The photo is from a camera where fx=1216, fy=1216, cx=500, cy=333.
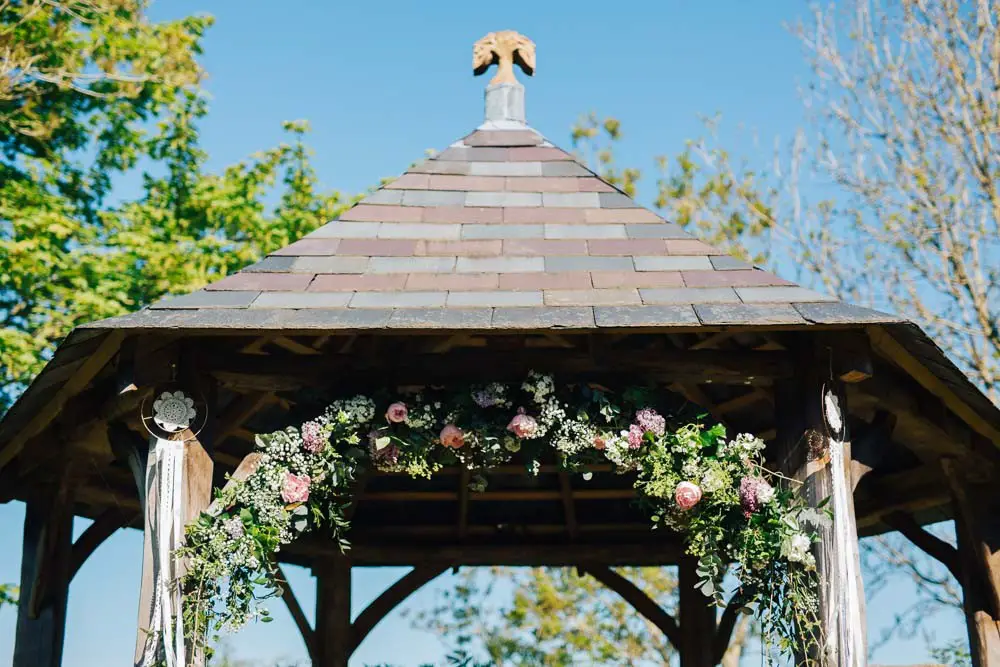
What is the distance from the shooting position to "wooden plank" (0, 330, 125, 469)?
17.5ft

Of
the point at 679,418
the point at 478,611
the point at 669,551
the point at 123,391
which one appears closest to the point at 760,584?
the point at 679,418

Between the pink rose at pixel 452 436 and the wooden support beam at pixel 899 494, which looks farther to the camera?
the wooden support beam at pixel 899 494

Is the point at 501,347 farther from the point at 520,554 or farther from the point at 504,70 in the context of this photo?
the point at 520,554

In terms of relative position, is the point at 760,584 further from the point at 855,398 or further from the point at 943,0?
the point at 943,0

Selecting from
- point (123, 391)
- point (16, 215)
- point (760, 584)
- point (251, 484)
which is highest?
point (16, 215)

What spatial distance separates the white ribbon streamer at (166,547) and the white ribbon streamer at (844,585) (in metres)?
2.69

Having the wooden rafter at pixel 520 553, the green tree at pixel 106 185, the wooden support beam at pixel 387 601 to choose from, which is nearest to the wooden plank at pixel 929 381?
the wooden rafter at pixel 520 553

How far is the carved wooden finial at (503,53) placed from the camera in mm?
7461

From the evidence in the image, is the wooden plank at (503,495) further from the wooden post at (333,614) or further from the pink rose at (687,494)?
the pink rose at (687,494)

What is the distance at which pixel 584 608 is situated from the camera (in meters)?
17.5

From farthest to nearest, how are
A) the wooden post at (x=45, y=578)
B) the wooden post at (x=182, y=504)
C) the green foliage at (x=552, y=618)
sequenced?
the green foliage at (x=552, y=618) → the wooden post at (x=45, y=578) → the wooden post at (x=182, y=504)

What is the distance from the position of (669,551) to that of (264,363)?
426 cm

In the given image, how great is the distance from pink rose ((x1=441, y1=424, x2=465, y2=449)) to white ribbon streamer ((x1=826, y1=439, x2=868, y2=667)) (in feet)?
5.33

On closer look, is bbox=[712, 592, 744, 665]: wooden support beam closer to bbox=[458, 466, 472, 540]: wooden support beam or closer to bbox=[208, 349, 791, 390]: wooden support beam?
bbox=[458, 466, 472, 540]: wooden support beam
